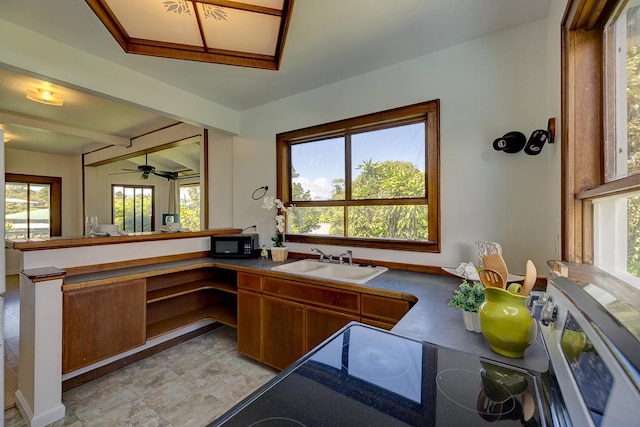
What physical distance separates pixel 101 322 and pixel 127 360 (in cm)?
65

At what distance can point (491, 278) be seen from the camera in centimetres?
102

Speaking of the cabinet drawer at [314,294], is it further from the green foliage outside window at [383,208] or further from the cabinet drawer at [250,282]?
the green foliage outside window at [383,208]

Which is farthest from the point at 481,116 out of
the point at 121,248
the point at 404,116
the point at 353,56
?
the point at 121,248

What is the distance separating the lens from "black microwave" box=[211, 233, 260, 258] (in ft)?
9.49

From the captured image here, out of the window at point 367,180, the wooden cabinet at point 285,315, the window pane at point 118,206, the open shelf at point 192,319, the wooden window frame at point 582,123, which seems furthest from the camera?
the window pane at point 118,206

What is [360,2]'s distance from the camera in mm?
1658

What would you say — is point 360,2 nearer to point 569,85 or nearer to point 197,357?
point 569,85

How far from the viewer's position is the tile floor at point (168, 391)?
5.83ft

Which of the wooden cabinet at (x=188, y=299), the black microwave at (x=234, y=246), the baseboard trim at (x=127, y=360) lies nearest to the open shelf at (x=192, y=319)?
the wooden cabinet at (x=188, y=299)

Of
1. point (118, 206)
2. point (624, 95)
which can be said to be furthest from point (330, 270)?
point (118, 206)

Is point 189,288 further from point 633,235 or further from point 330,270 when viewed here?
point 633,235

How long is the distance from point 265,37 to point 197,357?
2.74 metres

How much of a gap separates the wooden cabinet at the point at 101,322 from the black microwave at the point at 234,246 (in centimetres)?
83

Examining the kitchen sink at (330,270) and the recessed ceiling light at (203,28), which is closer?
the recessed ceiling light at (203,28)
